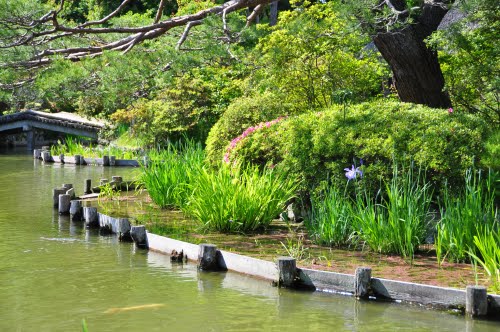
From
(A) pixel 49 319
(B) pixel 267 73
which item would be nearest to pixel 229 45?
(B) pixel 267 73

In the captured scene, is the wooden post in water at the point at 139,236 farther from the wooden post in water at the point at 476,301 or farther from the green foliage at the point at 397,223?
the wooden post in water at the point at 476,301

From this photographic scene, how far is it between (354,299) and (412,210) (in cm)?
149

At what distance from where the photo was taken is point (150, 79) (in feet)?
44.5

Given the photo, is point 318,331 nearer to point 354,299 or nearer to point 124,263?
point 354,299

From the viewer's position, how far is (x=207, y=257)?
9438 millimetres

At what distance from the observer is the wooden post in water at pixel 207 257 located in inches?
371

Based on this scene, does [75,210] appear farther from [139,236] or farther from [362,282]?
[362,282]

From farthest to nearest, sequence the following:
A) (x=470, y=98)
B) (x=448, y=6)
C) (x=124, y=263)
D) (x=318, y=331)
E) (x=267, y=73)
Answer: (x=267, y=73) → (x=470, y=98) → (x=448, y=6) → (x=124, y=263) → (x=318, y=331)

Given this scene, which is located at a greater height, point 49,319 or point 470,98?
point 470,98

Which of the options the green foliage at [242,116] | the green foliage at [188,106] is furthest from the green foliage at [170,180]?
the green foliage at [188,106]

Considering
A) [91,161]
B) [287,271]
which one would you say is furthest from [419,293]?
[91,161]

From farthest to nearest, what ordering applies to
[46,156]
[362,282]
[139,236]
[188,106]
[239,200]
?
1. [46,156]
2. [188,106]
3. [239,200]
4. [139,236]
5. [362,282]

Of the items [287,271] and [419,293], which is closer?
[419,293]

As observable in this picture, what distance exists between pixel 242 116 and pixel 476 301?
736 cm
